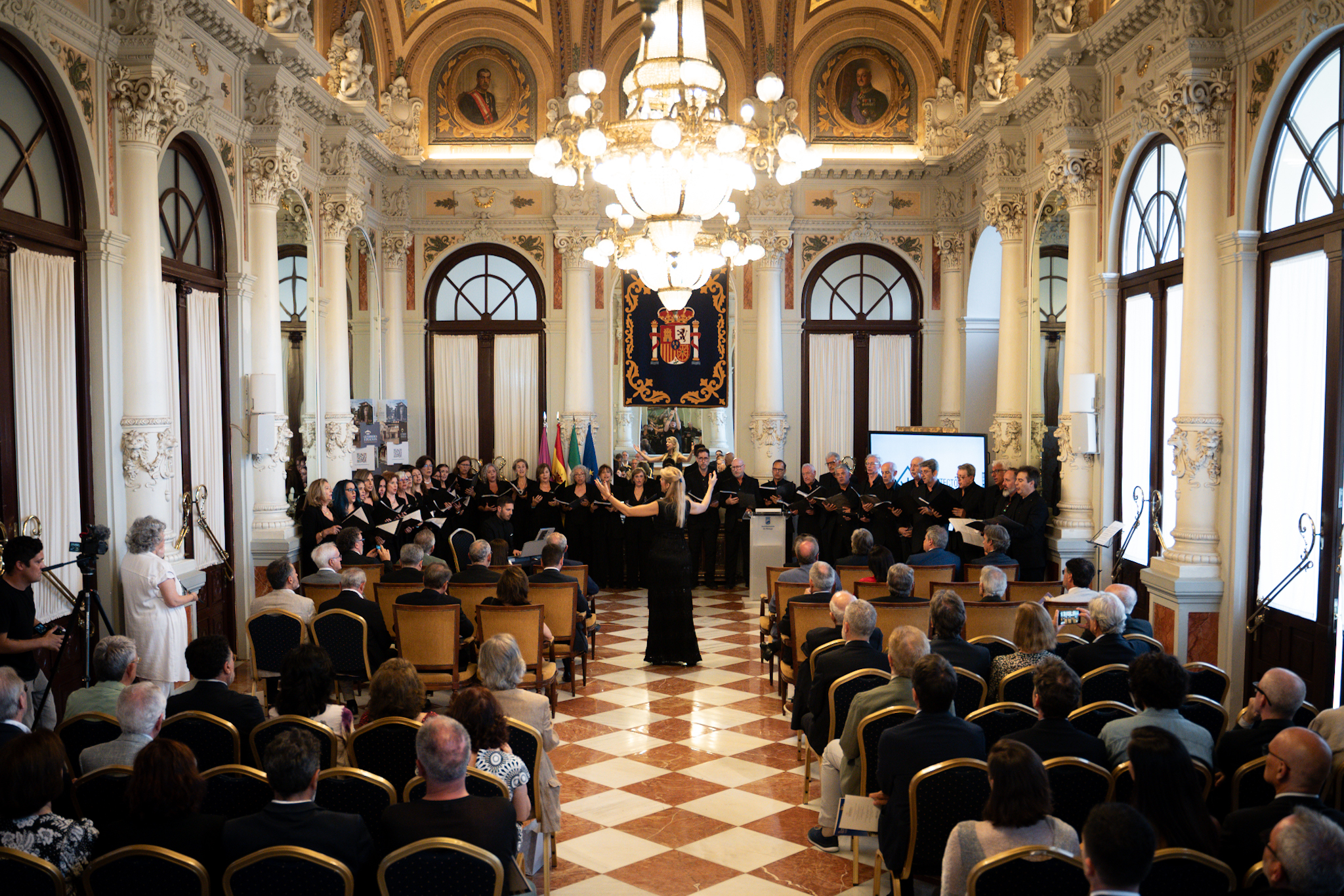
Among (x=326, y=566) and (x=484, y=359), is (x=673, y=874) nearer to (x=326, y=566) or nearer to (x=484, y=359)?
(x=326, y=566)

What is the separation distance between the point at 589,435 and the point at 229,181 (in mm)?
6051

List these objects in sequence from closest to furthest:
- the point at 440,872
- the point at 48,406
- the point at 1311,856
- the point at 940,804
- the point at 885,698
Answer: the point at 1311,856 < the point at 440,872 < the point at 940,804 < the point at 885,698 < the point at 48,406

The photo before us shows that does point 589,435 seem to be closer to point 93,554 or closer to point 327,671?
point 93,554

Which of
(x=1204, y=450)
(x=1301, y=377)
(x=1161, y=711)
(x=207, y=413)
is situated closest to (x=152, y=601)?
(x=207, y=413)

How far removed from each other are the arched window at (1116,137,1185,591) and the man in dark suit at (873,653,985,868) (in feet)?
17.2

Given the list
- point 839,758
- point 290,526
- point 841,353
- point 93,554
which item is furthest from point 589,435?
point 839,758

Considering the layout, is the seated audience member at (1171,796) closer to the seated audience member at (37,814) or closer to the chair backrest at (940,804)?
the chair backrest at (940,804)

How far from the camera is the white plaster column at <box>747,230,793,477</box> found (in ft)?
48.8

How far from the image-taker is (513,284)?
1555cm

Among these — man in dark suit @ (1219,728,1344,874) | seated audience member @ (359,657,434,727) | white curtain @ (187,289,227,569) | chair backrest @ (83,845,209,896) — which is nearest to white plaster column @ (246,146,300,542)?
white curtain @ (187,289,227,569)

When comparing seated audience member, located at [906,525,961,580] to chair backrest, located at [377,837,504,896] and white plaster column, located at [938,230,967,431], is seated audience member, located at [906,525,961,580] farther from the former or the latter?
white plaster column, located at [938,230,967,431]

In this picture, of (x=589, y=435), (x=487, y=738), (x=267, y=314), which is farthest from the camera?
(x=589, y=435)

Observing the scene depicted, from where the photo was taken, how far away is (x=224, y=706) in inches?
182

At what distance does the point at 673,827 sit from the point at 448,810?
2413 millimetres
